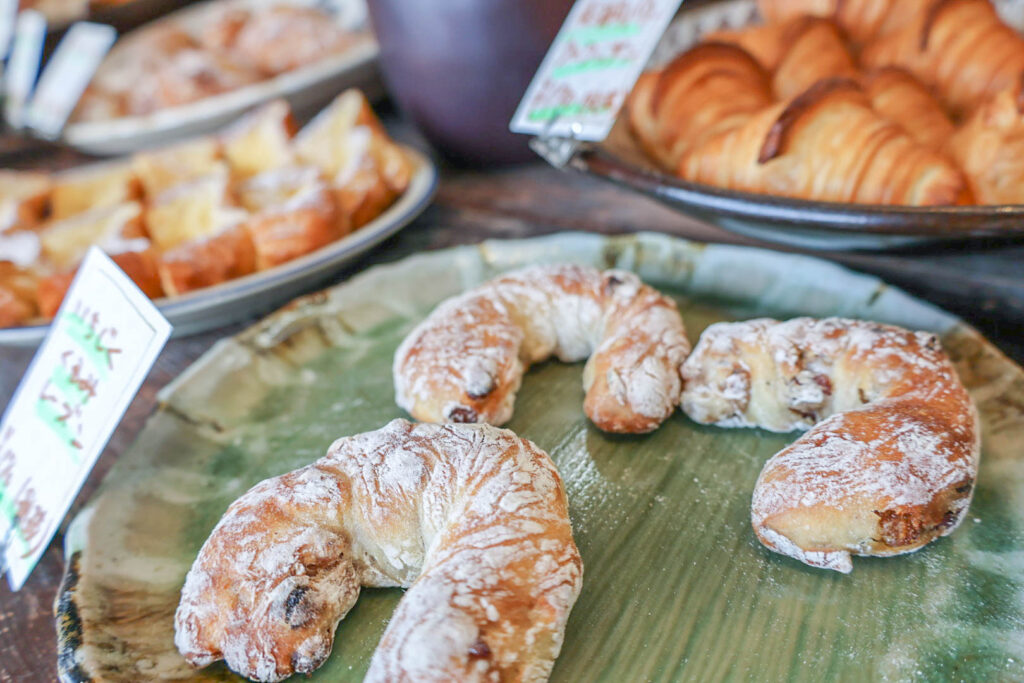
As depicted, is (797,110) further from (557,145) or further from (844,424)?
(844,424)

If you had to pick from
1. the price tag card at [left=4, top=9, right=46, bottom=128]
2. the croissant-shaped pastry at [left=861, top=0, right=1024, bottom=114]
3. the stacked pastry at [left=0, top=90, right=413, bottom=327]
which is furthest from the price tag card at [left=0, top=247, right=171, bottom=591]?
the price tag card at [left=4, top=9, right=46, bottom=128]

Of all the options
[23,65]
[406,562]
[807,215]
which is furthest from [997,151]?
[23,65]

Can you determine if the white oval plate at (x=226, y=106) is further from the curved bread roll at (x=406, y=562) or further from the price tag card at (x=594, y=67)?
the curved bread roll at (x=406, y=562)

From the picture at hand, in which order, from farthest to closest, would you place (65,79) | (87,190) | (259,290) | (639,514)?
(65,79) → (87,190) → (259,290) → (639,514)

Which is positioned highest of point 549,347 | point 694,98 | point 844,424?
point 694,98

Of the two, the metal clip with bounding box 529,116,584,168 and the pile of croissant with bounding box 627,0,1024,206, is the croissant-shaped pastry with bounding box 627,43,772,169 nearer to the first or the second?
the pile of croissant with bounding box 627,0,1024,206

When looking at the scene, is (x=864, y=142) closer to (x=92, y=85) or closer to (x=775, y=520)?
(x=775, y=520)
